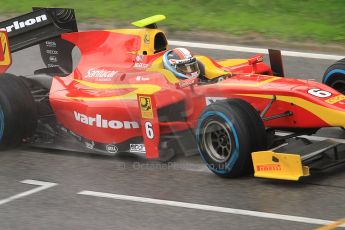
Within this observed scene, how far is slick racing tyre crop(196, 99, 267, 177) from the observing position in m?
7.76

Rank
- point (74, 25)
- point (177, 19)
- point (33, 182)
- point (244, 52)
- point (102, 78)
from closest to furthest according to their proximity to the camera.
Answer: point (33, 182) < point (102, 78) < point (74, 25) < point (244, 52) < point (177, 19)

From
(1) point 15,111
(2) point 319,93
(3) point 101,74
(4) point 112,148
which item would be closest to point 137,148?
(4) point 112,148

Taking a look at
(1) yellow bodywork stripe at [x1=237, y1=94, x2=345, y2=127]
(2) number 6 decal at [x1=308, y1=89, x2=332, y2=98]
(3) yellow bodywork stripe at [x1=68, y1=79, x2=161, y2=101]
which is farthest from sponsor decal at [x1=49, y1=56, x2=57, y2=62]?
(2) number 6 decal at [x1=308, y1=89, x2=332, y2=98]

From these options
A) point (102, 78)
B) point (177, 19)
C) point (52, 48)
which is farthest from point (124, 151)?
point (177, 19)

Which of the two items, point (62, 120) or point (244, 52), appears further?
point (244, 52)

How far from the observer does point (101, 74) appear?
9438 millimetres

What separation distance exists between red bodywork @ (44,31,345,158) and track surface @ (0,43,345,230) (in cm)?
37

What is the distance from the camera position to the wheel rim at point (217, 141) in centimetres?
793

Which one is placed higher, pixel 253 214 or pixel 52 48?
pixel 52 48

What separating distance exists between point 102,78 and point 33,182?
1530mm

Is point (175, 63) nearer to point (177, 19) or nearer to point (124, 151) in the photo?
point (124, 151)

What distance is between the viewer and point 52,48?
10.6m

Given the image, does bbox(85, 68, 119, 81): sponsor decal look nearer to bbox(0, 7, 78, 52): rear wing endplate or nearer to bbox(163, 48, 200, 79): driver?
bbox(163, 48, 200, 79): driver

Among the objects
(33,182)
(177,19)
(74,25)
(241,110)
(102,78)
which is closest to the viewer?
(241,110)
